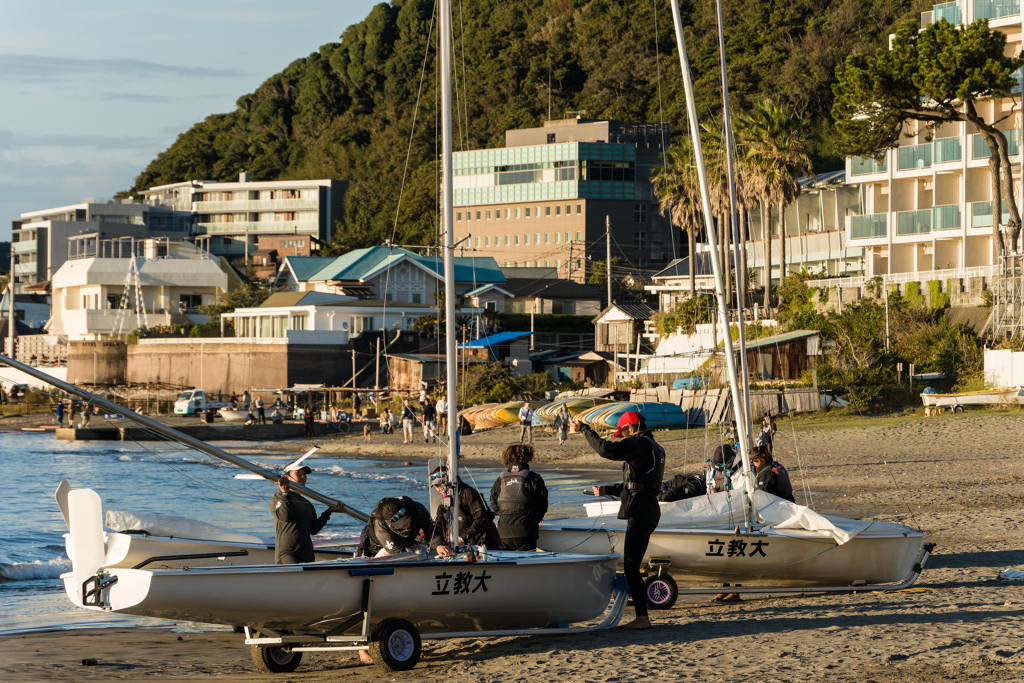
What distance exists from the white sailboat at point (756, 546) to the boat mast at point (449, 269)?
1976 mm

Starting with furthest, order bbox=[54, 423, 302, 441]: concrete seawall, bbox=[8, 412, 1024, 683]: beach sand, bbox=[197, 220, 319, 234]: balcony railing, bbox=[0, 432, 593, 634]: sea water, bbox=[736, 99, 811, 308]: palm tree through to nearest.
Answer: bbox=[197, 220, 319, 234]: balcony railing → bbox=[736, 99, 811, 308]: palm tree → bbox=[54, 423, 302, 441]: concrete seawall → bbox=[0, 432, 593, 634]: sea water → bbox=[8, 412, 1024, 683]: beach sand

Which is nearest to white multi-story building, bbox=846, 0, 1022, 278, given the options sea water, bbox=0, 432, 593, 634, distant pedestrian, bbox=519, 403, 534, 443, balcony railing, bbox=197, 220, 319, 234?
distant pedestrian, bbox=519, 403, 534, 443

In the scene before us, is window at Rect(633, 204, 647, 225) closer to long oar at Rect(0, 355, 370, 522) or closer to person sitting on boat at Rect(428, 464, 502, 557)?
long oar at Rect(0, 355, 370, 522)

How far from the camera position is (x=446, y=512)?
1009cm

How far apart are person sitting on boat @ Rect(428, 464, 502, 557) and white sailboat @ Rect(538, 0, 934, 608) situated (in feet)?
4.69

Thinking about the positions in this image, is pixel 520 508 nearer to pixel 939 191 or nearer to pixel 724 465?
pixel 724 465

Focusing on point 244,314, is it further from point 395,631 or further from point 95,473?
point 395,631

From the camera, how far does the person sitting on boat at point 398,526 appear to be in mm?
9625

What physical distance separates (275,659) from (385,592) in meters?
1.45

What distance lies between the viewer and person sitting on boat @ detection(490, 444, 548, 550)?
10625mm

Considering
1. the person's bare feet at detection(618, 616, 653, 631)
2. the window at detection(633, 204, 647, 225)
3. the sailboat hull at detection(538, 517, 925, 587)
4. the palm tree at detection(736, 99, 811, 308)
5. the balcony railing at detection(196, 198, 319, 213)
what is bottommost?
the person's bare feet at detection(618, 616, 653, 631)

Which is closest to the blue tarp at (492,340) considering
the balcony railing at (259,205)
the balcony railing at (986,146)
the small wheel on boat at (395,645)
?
the balcony railing at (986,146)

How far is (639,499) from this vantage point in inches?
387

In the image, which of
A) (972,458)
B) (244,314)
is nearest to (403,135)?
(244,314)
